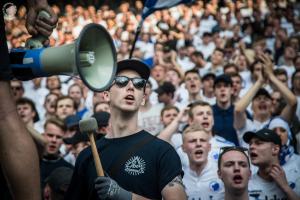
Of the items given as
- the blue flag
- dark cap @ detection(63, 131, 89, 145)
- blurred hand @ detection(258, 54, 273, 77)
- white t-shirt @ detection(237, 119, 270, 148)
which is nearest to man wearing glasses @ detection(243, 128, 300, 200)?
white t-shirt @ detection(237, 119, 270, 148)

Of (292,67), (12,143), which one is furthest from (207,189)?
(292,67)

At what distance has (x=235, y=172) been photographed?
5480mm

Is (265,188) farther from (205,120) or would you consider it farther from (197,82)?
(197,82)

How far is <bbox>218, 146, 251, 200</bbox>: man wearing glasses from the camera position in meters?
5.46

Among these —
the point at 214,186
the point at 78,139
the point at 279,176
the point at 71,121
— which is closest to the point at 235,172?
the point at 279,176

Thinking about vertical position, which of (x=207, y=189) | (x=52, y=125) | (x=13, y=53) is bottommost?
(x=207, y=189)

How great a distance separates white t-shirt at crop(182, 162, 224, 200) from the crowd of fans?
0.24 feet

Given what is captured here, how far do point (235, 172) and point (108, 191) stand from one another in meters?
2.16

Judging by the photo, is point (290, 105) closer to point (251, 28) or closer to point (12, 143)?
point (12, 143)

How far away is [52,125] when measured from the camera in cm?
730

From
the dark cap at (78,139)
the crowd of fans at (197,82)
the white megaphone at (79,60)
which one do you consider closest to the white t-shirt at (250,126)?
the crowd of fans at (197,82)

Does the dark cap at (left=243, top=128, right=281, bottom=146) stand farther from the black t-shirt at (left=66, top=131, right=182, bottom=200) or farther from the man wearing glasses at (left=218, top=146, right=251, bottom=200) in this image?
the black t-shirt at (left=66, top=131, right=182, bottom=200)

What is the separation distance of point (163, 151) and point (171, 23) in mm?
15179

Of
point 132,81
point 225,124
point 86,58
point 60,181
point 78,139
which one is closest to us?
point 86,58
